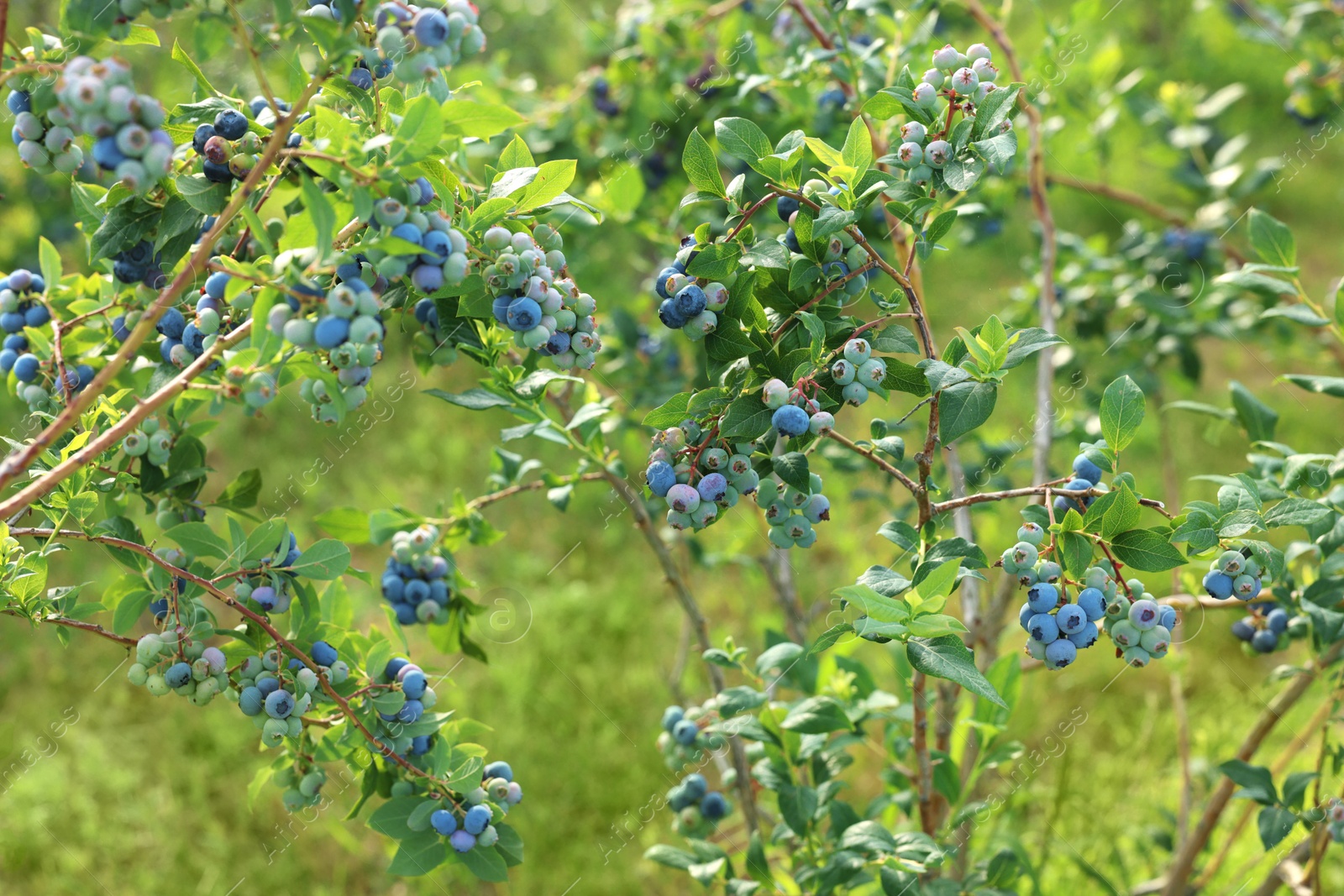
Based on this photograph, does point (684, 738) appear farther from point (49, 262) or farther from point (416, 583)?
point (49, 262)

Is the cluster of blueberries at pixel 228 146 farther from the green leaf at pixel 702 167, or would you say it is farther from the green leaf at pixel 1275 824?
the green leaf at pixel 1275 824

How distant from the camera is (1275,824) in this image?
152cm

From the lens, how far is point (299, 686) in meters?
1.16

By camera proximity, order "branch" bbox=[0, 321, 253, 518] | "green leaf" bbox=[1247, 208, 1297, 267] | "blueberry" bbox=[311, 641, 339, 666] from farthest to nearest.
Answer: "green leaf" bbox=[1247, 208, 1297, 267] < "blueberry" bbox=[311, 641, 339, 666] < "branch" bbox=[0, 321, 253, 518]

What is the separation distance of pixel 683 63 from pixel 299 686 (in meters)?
1.72

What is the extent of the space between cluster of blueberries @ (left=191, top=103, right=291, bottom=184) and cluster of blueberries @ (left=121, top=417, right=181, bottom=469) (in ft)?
1.17

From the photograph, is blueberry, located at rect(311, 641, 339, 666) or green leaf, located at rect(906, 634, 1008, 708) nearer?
green leaf, located at rect(906, 634, 1008, 708)

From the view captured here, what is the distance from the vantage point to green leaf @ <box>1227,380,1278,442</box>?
5.36ft

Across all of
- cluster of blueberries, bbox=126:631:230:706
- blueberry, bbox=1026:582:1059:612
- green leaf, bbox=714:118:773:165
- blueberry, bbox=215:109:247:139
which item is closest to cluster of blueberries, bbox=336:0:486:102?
blueberry, bbox=215:109:247:139

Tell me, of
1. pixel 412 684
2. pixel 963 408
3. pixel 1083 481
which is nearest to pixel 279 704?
pixel 412 684

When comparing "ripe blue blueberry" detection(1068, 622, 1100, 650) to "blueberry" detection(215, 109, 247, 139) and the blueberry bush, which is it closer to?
the blueberry bush

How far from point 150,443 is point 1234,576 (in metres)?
1.26

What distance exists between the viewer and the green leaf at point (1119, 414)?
1.12m

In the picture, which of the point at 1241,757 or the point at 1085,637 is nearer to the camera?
the point at 1085,637
